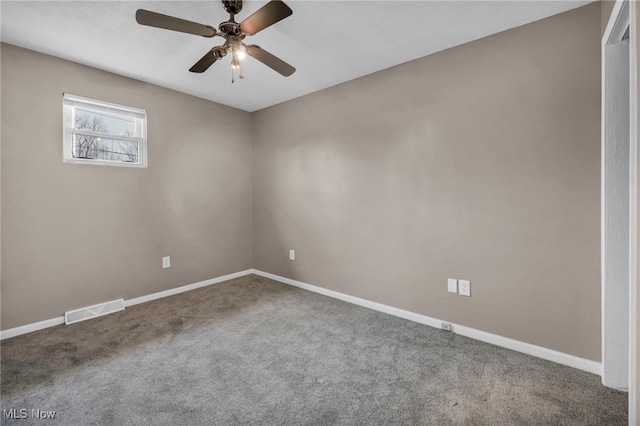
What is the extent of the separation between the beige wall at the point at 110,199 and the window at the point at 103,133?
72 mm

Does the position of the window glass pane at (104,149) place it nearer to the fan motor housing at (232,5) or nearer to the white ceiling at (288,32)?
the white ceiling at (288,32)

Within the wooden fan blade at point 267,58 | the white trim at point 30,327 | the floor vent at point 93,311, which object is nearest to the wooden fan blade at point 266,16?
the wooden fan blade at point 267,58

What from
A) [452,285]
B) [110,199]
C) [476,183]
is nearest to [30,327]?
[110,199]

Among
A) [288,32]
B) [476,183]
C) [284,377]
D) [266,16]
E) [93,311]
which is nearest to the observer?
[266,16]

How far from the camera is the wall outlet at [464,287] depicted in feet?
8.18

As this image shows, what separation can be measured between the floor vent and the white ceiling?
2378 millimetres

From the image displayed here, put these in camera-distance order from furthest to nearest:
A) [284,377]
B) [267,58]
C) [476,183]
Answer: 1. [476,183]
2. [267,58]
3. [284,377]

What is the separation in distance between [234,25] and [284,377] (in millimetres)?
2296

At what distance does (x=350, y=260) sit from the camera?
131 inches

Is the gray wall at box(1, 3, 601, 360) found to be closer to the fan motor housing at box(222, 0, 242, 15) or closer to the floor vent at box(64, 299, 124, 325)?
the floor vent at box(64, 299, 124, 325)

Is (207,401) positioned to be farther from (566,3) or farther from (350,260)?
(566,3)

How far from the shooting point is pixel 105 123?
3.06 metres

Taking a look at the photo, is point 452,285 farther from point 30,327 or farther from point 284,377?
point 30,327

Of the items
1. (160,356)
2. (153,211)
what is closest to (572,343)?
(160,356)
